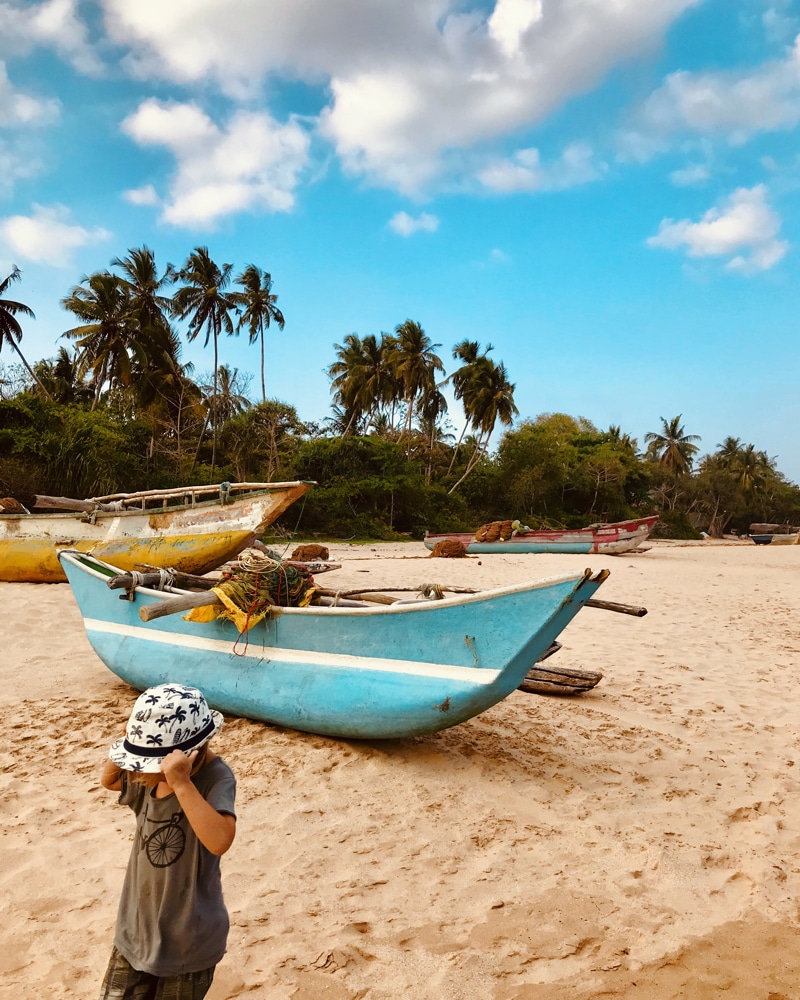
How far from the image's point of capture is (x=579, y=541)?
20.4 m

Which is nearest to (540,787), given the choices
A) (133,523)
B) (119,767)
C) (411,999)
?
(411,999)

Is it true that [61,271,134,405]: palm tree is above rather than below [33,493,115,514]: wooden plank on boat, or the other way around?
above

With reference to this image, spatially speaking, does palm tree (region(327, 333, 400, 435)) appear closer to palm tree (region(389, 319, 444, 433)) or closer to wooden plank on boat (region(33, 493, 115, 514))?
palm tree (region(389, 319, 444, 433))

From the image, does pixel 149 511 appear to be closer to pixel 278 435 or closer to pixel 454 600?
pixel 454 600

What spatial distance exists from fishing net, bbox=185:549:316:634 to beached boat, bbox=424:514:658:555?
1577 centimetres

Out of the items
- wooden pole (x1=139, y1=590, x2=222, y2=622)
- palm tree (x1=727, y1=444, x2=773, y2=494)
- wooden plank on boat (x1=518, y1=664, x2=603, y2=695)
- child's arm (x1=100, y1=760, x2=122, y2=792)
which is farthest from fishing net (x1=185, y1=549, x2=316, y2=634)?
palm tree (x1=727, y1=444, x2=773, y2=494)

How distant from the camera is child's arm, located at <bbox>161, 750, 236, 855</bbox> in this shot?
1599 millimetres

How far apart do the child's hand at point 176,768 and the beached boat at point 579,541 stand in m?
18.4

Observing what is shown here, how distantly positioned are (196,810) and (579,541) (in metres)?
19.8

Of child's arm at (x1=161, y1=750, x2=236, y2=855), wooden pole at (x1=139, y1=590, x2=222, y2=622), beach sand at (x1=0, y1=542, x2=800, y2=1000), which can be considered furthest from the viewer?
wooden pole at (x1=139, y1=590, x2=222, y2=622)

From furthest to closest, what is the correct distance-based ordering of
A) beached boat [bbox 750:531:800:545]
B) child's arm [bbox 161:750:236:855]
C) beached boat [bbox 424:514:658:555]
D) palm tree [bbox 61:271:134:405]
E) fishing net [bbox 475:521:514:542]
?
beached boat [bbox 750:531:800:545]
palm tree [bbox 61:271:134:405]
fishing net [bbox 475:521:514:542]
beached boat [bbox 424:514:658:555]
child's arm [bbox 161:750:236:855]

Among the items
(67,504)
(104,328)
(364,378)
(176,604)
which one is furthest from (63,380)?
(176,604)

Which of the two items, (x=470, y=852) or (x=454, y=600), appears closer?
(x=470, y=852)

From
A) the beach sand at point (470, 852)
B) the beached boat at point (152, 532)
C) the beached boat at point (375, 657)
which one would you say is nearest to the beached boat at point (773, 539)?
the beached boat at point (152, 532)
